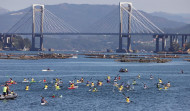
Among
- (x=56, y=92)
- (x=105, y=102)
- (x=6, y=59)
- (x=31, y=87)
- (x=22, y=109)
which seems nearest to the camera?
(x=22, y=109)

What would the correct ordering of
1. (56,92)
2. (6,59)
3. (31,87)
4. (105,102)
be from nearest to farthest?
(105,102) → (56,92) → (31,87) → (6,59)

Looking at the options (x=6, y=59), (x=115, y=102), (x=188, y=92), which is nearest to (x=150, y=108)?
(x=115, y=102)

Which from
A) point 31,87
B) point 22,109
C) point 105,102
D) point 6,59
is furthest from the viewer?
point 6,59

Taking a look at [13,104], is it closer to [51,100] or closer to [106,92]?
[51,100]

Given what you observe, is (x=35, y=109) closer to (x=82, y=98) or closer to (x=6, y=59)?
(x=82, y=98)

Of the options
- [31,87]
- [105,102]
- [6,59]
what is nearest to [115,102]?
[105,102]

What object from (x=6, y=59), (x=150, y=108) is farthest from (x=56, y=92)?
(x=6, y=59)

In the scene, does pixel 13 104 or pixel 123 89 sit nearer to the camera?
pixel 13 104

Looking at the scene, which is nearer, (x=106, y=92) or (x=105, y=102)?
(x=105, y=102)

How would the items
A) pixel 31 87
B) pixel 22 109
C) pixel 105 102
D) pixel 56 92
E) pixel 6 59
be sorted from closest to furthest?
pixel 22 109 → pixel 105 102 → pixel 56 92 → pixel 31 87 → pixel 6 59
